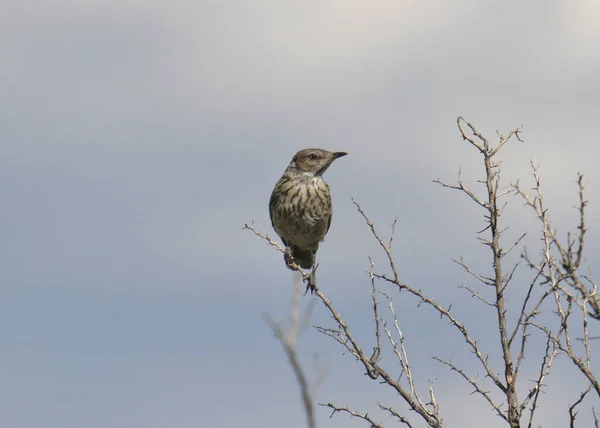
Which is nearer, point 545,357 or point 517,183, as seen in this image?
point 517,183

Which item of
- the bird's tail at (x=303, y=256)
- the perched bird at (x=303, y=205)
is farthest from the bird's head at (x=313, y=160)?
the bird's tail at (x=303, y=256)

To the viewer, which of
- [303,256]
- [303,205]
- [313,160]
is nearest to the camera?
[303,205]

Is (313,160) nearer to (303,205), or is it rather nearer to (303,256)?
(303,205)

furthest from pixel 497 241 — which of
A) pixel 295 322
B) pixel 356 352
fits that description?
pixel 295 322

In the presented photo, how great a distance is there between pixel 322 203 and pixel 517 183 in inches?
285

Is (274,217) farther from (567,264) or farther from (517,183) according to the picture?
(567,264)

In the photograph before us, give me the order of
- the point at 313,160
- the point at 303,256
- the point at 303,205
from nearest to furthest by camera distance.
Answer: the point at 303,205 < the point at 303,256 < the point at 313,160

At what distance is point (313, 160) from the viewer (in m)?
13.4

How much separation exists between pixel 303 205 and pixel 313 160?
1.04 m

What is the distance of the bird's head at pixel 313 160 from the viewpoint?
1330 cm

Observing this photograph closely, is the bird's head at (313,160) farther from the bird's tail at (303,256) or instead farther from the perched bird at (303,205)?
the bird's tail at (303,256)

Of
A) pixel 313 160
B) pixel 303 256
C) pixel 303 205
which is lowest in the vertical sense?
pixel 303 256

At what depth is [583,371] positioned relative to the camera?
5777 millimetres

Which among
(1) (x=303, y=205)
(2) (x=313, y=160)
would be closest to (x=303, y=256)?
(1) (x=303, y=205)
